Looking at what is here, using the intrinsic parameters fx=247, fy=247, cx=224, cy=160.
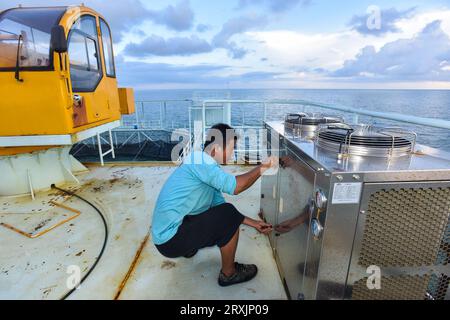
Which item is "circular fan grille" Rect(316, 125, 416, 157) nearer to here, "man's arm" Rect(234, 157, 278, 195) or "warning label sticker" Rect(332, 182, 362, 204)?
"warning label sticker" Rect(332, 182, 362, 204)

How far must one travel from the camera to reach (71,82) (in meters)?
2.64

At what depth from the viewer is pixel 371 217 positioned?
37.3 inches

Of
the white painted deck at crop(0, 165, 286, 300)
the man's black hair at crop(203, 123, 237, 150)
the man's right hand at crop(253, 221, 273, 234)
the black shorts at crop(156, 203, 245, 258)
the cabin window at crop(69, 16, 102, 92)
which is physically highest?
the cabin window at crop(69, 16, 102, 92)

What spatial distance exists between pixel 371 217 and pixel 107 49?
3959mm

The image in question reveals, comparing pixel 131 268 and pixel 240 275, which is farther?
pixel 131 268

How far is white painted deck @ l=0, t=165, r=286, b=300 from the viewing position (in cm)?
155

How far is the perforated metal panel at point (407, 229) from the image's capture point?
0.93 metres

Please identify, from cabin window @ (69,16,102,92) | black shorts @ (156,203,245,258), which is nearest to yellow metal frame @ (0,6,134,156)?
cabin window @ (69,16,102,92)

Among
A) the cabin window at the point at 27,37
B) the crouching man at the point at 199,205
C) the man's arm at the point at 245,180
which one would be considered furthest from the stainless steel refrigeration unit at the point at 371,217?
the cabin window at the point at 27,37

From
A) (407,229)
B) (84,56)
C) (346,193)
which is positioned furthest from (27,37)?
(407,229)

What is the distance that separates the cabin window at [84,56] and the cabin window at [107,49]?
20 cm

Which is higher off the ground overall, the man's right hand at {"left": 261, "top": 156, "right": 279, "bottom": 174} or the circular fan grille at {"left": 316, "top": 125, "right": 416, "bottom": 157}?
the circular fan grille at {"left": 316, "top": 125, "right": 416, "bottom": 157}

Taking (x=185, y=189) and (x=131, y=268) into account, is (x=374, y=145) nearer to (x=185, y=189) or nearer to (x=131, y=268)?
(x=185, y=189)
